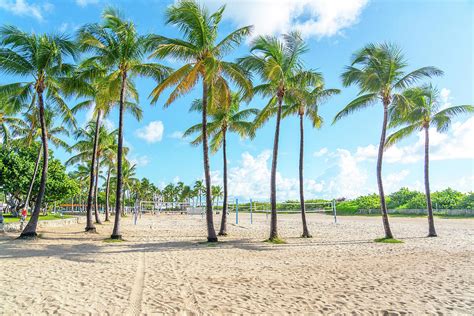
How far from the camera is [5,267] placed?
24.6 feet

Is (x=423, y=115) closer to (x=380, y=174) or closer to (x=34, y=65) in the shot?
(x=380, y=174)

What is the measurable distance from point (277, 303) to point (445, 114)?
13.7m

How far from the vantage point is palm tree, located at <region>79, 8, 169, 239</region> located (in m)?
13.5

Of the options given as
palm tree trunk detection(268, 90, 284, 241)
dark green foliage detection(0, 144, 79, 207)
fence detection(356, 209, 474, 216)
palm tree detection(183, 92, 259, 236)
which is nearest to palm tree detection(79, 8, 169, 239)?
palm tree detection(183, 92, 259, 236)

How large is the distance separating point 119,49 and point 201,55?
3778 mm

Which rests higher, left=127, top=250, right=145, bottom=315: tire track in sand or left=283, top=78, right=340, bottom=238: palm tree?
left=283, top=78, right=340, bottom=238: palm tree

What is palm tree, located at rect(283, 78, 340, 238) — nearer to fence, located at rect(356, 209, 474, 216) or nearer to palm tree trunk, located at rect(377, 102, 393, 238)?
palm tree trunk, located at rect(377, 102, 393, 238)

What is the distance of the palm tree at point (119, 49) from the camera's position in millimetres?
13479

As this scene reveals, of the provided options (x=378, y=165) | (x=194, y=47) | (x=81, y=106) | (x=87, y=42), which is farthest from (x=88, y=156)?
(x=378, y=165)

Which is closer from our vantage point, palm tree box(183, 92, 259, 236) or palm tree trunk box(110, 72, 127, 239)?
palm tree trunk box(110, 72, 127, 239)

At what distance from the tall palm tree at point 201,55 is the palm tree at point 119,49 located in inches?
60.2

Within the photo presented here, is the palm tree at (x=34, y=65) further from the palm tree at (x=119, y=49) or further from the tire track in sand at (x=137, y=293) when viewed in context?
the tire track in sand at (x=137, y=293)

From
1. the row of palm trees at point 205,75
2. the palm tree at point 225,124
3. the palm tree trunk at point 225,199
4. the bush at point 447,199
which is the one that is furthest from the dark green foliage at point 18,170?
the bush at point 447,199

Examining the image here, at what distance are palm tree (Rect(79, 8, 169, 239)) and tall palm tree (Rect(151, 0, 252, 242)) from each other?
153 cm
